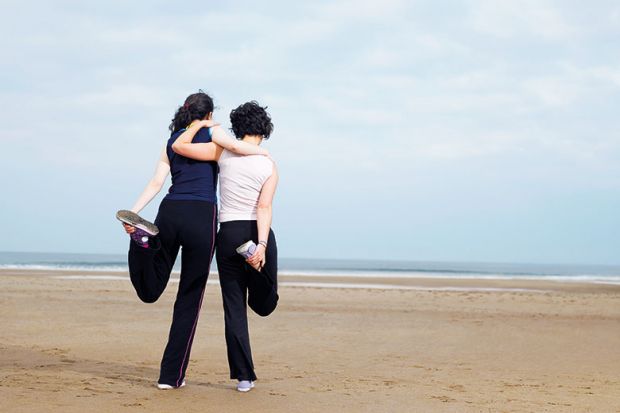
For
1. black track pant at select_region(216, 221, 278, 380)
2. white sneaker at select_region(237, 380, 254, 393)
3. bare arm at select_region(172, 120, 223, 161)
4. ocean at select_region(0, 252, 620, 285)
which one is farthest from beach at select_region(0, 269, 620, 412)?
ocean at select_region(0, 252, 620, 285)

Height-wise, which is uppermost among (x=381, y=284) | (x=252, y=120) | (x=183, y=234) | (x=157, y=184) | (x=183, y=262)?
(x=252, y=120)

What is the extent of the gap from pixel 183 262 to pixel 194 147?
2.61 feet

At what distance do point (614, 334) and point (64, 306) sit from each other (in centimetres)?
843

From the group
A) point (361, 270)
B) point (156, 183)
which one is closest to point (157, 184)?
point (156, 183)

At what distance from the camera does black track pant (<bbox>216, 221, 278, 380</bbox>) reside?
4812 millimetres

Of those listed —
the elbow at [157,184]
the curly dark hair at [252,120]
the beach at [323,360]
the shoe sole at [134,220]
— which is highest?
the curly dark hair at [252,120]

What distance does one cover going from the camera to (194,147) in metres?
4.80

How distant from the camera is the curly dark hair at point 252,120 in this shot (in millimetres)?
4910

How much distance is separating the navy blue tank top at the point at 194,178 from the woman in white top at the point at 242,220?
6cm

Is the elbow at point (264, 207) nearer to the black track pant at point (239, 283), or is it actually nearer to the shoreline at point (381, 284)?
the black track pant at point (239, 283)

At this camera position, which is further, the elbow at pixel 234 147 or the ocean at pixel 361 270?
the ocean at pixel 361 270

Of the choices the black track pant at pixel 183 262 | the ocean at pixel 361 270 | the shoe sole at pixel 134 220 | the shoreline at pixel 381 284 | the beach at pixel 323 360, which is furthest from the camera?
the ocean at pixel 361 270

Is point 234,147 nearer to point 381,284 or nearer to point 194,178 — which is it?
point 194,178

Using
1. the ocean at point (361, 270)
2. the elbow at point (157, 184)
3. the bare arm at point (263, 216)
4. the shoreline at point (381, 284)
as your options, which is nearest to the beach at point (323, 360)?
the bare arm at point (263, 216)
